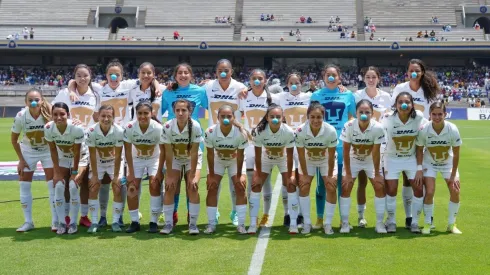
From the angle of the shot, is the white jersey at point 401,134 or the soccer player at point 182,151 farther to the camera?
the white jersey at point 401,134

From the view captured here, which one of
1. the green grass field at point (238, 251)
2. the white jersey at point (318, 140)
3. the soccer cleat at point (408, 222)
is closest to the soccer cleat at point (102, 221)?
the green grass field at point (238, 251)

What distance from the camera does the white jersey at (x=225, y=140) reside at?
26.5ft

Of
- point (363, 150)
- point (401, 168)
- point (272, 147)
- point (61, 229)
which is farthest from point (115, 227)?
point (401, 168)

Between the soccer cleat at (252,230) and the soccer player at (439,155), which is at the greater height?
the soccer player at (439,155)

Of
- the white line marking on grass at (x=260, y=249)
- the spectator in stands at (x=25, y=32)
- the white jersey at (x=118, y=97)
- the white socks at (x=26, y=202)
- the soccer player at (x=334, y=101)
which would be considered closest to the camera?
the white line marking on grass at (x=260, y=249)

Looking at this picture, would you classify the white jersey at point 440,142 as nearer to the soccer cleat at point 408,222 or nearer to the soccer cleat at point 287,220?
the soccer cleat at point 408,222

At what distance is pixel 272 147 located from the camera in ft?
26.9

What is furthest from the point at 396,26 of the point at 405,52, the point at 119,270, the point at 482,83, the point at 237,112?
the point at 119,270

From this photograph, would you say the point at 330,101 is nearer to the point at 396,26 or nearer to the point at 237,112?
the point at 237,112

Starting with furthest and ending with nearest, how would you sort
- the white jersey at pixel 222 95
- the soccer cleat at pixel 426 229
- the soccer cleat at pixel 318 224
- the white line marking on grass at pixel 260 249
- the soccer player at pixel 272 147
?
the white jersey at pixel 222 95 → the soccer cleat at pixel 318 224 → the soccer player at pixel 272 147 → the soccer cleat at pixel 426 229 → the white line marking on grass at pixel 260 249

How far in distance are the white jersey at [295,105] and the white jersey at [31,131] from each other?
336 centimetres

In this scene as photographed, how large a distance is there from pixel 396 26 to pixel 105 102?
4653 centimetres

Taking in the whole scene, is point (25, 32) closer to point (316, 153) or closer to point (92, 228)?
point (92, 228)

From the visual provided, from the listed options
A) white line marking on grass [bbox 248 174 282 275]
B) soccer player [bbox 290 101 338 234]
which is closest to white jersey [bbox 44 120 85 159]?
white line marking on grass [bbox 248 174 282 275]
